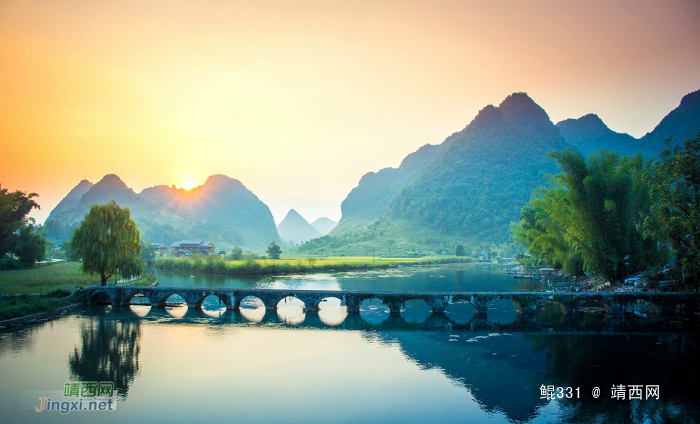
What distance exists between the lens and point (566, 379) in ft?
92.0

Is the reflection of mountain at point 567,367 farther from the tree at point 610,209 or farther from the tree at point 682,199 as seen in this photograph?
the tree at point 610,209

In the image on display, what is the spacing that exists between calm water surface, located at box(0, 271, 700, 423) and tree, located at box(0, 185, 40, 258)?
43.2 metres

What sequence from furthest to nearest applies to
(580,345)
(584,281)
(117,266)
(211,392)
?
(584,281), (117,266), (580,345), (211,392)

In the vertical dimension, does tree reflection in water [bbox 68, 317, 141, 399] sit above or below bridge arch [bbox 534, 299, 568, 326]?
below

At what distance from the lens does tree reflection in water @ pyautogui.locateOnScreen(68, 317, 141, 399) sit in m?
30.0

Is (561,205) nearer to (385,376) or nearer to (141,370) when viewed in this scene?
(385,376)

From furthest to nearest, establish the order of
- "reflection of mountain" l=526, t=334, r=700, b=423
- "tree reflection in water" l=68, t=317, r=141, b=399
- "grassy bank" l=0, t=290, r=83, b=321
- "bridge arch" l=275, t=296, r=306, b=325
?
"bridge arch" l=275, t=296, r=306, b=325 < "grassy bank" l=0, t=290, r=83, b=321 < "tree reflection in water" l=68, t=317, r=141, b=399 < "reflection of mountain" l=526, t=334, r=700, b=423

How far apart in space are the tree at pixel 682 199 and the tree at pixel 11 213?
9844 cm

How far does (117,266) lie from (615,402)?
5840cm

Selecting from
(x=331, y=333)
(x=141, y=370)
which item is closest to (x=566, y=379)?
(x=331, y=333)

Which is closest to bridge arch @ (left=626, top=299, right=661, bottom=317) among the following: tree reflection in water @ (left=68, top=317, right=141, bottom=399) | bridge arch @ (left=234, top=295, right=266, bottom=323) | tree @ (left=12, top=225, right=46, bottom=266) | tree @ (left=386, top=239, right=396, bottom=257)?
bridge arch @ (left=234, top=295, right=266, bottom=323)

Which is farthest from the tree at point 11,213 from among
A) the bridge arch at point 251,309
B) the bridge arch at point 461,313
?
the bridge arch at point 461,313

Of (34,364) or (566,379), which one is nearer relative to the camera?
(566,379)

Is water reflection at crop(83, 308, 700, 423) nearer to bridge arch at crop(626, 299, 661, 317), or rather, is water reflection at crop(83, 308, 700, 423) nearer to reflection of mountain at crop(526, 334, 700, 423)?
reflection of mountain at crop(526, 334, 700, 423)
